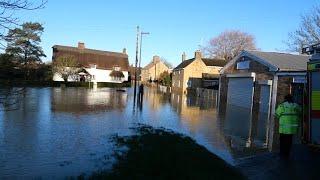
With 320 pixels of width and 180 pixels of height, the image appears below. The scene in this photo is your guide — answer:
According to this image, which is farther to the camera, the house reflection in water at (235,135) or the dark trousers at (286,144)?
the house reflection in water at (235,135)

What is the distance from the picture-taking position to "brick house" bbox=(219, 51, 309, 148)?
1241 inches

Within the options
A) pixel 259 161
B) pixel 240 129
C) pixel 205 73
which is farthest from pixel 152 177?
pixel 205 73

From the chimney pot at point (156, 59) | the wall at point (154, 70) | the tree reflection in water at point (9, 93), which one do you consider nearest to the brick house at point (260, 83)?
the tree reflection in water at point (9, 93)

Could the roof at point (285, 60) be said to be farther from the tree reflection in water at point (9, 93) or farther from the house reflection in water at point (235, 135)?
the tree reflection in water at point (9, 93)

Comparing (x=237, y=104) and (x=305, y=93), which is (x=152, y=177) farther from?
(x=237, y=104)

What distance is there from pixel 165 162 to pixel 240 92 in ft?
102

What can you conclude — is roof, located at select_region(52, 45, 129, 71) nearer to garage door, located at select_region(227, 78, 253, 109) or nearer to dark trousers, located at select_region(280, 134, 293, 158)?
garage door, located at select_region(227, 78, 253, 109)

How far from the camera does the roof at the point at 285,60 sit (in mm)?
34062

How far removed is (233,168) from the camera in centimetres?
1152

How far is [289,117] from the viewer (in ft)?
43.2

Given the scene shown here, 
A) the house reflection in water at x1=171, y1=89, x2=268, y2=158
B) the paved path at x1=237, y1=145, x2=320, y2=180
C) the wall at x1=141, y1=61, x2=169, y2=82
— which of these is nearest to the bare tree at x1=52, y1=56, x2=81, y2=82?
the wall at x1=141, y1=61, x2=169, y2=82

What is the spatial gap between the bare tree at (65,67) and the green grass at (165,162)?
67.3 m

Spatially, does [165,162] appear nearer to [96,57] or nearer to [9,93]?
[9,93]

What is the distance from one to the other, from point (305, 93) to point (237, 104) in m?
30.0
